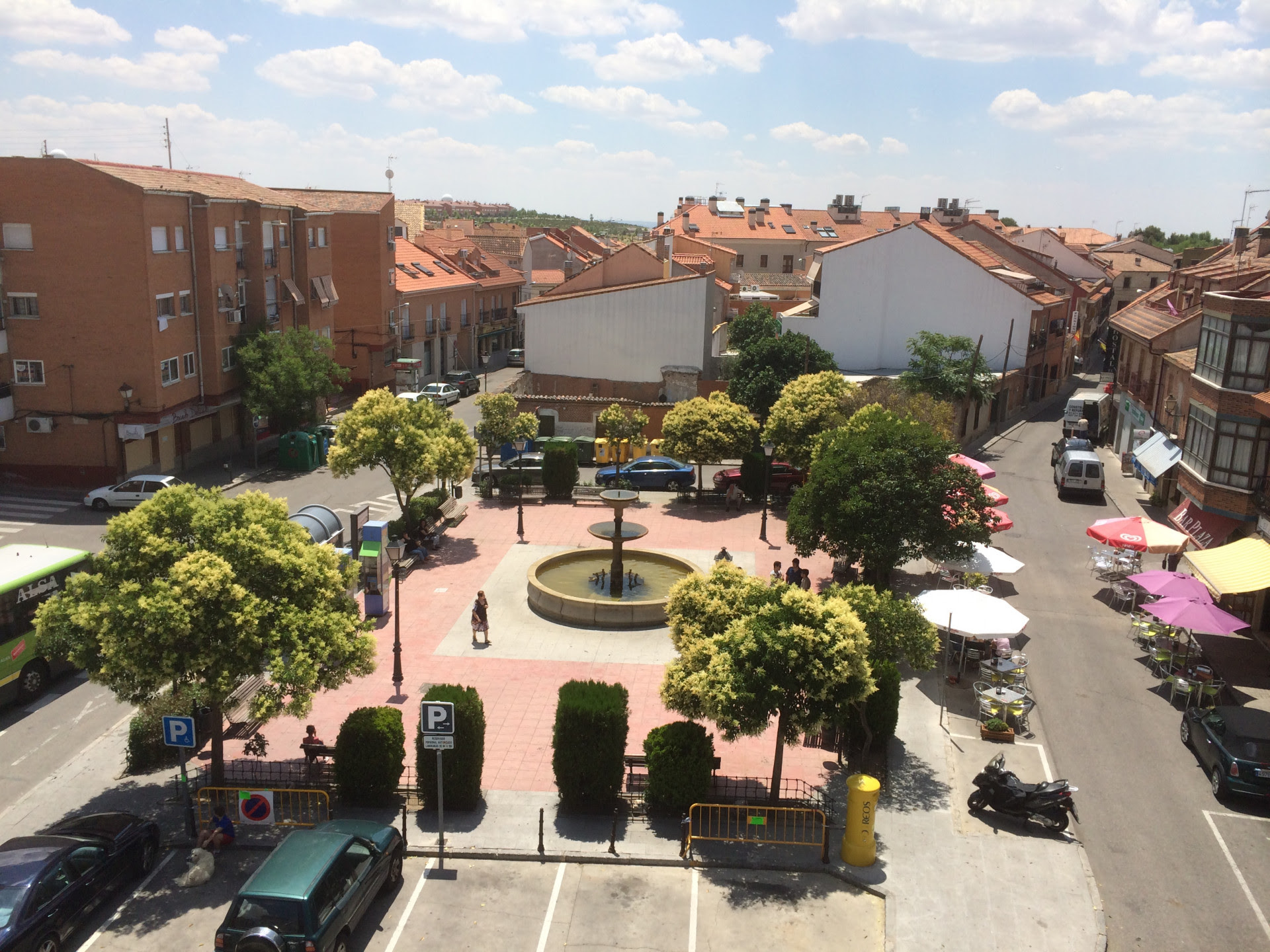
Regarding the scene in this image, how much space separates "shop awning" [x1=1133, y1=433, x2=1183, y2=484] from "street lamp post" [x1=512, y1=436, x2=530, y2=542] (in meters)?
20.8

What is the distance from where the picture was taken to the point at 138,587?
1494cm

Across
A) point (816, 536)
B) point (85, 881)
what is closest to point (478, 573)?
point (816, 536)

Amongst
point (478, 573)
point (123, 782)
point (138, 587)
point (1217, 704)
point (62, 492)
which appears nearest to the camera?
point (138, 587)

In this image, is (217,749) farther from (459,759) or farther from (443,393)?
(443,393)

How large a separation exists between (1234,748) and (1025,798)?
14.2 ft

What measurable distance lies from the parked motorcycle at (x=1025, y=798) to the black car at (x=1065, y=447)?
2673 centimetres

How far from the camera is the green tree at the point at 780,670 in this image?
14.7 meters

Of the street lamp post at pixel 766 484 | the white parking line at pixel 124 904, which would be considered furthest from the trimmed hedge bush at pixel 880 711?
the street lamp post at pixel 766 484

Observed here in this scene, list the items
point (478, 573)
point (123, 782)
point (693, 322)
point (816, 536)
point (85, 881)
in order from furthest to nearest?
1. point (693, 322)
2. point (478, 573)
3. point (816, 536)
4. point (123, 782)
5. point (85, 881)

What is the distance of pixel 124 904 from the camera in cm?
1409

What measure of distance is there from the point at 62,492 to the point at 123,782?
876 inches

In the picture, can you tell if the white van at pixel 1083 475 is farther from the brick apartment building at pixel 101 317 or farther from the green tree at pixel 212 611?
the brick apartment building at pixel 101 317

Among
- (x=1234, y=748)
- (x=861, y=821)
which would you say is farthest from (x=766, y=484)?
(x=861, y=821)

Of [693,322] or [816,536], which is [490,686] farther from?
[693,322]
